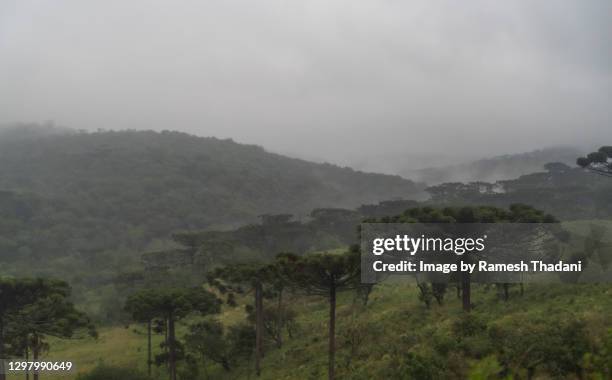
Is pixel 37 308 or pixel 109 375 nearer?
pixel 37 308

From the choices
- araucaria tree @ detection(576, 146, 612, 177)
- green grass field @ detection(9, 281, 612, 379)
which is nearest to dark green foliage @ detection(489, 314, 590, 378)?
green grass field @ detection(9, 281, 612, 379)

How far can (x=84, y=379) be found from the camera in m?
18.9

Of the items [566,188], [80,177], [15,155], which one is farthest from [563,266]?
[15,155]

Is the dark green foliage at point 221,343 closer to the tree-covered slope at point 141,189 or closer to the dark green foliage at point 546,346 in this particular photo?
the dark green foliage at point 546,346

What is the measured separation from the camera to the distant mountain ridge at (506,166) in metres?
138

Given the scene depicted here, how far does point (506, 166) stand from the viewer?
14425 cm

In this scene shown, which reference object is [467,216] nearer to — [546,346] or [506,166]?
[546,346]

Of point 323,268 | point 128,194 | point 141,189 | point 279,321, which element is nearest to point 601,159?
point 323,268

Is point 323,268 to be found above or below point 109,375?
above

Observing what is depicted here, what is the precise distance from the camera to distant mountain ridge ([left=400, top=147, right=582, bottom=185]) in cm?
13775

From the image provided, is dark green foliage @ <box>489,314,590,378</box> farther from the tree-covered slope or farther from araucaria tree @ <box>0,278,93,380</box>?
the tree-covered slope

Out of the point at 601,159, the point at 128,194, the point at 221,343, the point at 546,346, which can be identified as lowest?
the point at 221,343

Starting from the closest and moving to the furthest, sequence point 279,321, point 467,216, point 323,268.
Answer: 1. point 323,268
2. point 467,216
3. point 279,321

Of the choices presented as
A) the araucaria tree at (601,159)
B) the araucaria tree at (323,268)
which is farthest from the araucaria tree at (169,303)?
the araucaria tree at (601,159)
